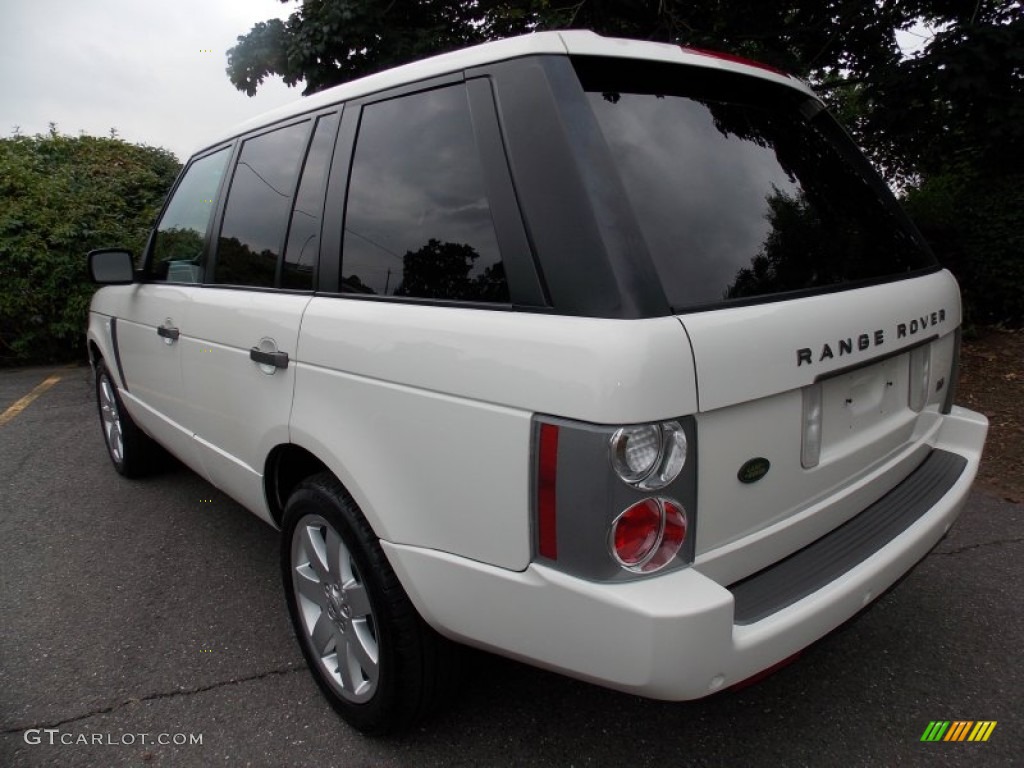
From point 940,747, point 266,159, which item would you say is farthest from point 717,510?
point 266,159

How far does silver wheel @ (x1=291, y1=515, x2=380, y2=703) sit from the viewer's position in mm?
1994

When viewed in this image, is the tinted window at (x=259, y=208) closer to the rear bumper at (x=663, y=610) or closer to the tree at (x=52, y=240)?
the rear bumper at (x=663, y=610)

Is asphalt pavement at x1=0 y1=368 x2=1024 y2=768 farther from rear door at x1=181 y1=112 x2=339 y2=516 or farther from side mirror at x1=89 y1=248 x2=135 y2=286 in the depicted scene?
side mirror at x1=89 y1=248 x2=135 y2=286

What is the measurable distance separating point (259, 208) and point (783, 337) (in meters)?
1.92

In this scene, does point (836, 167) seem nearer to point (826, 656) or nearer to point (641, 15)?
point (826, 656)

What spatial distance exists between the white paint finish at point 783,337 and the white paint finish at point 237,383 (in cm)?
127

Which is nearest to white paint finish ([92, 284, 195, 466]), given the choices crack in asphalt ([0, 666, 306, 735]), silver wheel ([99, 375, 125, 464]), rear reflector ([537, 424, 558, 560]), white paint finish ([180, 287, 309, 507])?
white paint finish ([180, 287, 309, 507])

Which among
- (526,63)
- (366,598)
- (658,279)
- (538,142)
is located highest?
(526,63)

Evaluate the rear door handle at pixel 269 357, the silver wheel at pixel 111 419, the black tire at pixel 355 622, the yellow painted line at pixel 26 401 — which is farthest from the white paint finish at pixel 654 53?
the yellow painted line at pixel 26 401

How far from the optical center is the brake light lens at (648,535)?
1389mm

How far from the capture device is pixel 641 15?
6969 mm

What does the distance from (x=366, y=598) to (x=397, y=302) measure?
2.78 ft

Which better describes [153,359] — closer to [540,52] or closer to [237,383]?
[237,383]

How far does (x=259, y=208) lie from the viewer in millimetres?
2531
